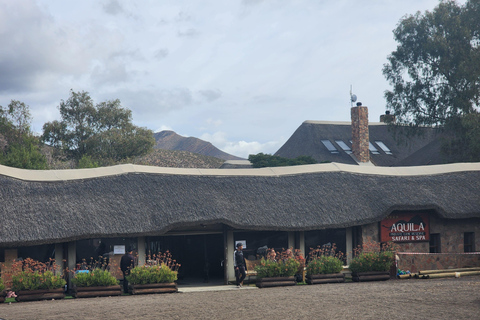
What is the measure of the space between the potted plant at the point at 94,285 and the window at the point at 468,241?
15.8 m

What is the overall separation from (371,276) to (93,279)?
A: 10568mm

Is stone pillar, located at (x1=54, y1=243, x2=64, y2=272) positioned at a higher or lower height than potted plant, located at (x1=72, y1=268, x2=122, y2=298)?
higher

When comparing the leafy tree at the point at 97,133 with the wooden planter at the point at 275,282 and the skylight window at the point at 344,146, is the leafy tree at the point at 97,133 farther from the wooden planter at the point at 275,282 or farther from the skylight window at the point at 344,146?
the wooden planter at the point at 275,282

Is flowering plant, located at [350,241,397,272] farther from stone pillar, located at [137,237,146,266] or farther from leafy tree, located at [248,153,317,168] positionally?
leafy tree, located at [248,153,317,168]

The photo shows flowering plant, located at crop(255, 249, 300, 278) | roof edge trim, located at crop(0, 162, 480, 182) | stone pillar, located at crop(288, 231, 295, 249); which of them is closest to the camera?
flowering plant, located at crop(255, 249, 300, 278)

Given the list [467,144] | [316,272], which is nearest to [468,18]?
[467,144]

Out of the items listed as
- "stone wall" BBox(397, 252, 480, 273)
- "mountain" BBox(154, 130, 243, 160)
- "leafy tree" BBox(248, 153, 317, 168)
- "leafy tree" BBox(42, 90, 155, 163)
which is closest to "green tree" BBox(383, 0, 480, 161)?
"leafy tree" BBox(248, 153, 317, 168)

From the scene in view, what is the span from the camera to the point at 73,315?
1420cm

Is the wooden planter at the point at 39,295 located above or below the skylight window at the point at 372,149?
below

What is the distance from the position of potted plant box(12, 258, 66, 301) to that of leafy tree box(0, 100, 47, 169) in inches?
901

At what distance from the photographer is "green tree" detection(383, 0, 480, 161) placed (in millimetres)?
39250

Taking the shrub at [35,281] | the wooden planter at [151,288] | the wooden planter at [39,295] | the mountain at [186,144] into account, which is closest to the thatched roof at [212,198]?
the shrub at [35,281]

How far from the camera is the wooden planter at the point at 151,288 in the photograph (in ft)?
64.5

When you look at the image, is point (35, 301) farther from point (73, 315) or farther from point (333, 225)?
point (333, 225)
